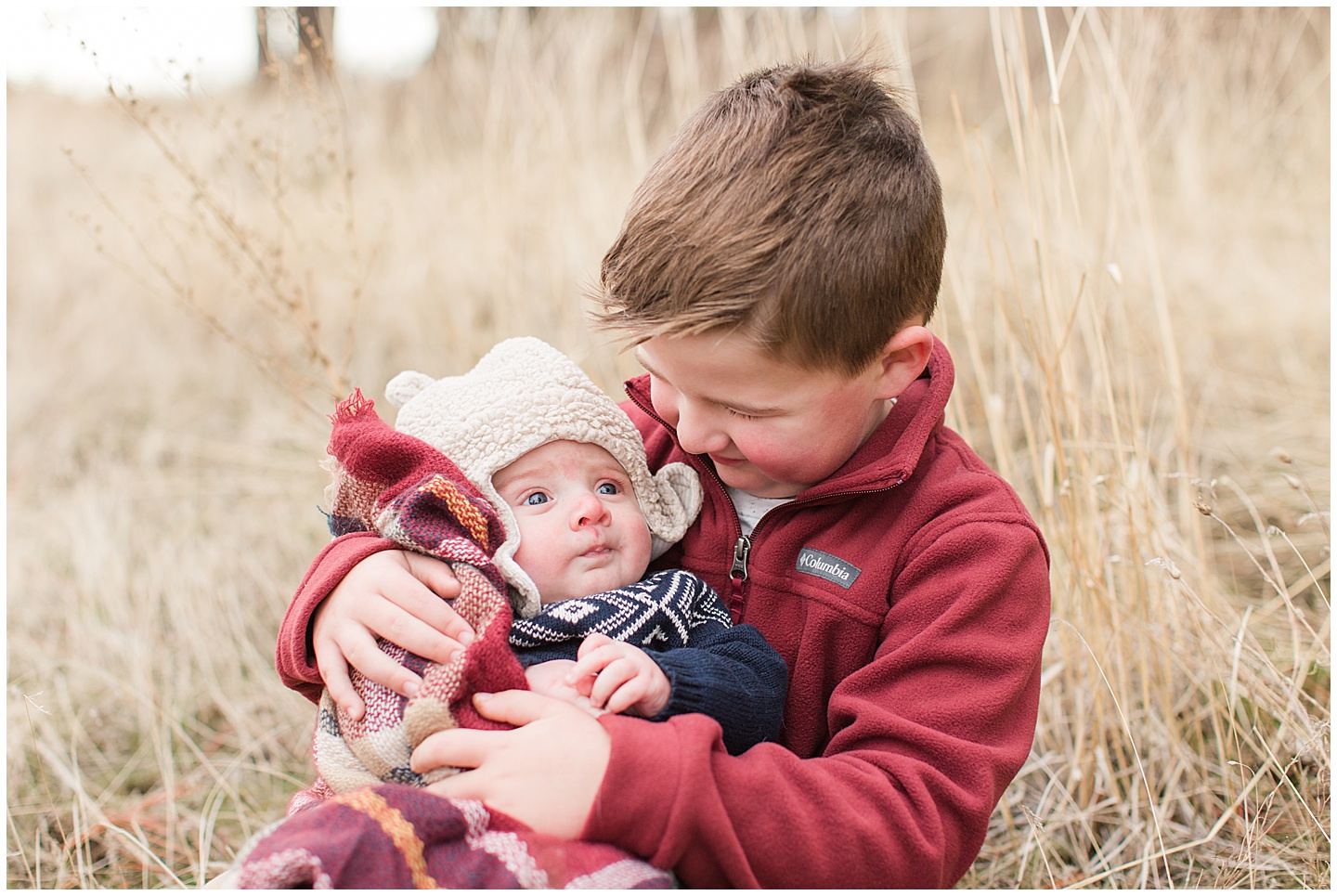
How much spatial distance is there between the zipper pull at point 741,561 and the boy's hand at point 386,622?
42 centimetres

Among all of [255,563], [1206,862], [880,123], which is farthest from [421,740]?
[255,563]

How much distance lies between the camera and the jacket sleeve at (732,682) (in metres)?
1.27

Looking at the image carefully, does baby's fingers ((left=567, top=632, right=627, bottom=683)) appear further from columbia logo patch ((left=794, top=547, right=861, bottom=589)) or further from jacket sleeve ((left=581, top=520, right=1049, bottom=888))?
columbia logo patch ((left=794, top=547, right=861, bottom=589))

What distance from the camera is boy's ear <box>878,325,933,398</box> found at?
4.51 ft

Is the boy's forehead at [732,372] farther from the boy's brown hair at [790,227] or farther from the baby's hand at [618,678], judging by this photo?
the baby's hand at [618,678]

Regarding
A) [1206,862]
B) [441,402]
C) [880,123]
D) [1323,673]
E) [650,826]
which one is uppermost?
[880,123]

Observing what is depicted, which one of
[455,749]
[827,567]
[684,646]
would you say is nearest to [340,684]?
[455,749]

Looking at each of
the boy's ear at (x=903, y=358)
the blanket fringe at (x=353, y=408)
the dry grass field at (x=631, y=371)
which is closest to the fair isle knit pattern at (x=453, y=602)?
the blanket fringe at (x=353, y=408)

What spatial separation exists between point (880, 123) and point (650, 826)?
0.95 m

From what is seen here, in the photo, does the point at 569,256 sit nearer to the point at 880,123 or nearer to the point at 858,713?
the point at 880,123

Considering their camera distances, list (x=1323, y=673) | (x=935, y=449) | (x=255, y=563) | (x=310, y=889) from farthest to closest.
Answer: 1. (x=255, y=563)
2. (x=1323, y=673)
3. (x=935, y=449)
4. (x=310, y=889)

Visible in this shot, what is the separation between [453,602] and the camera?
54.4 inches

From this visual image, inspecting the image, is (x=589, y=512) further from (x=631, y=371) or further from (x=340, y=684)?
(x=631, y=371)

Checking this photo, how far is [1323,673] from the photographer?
2.10 metres
